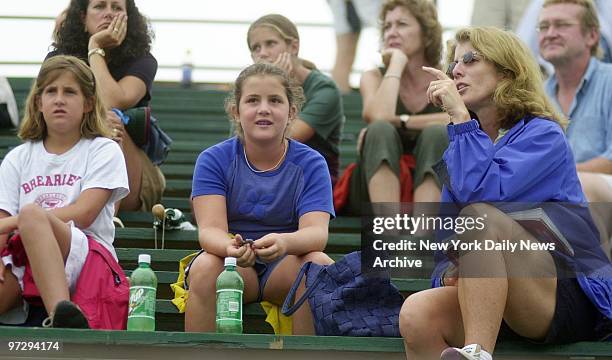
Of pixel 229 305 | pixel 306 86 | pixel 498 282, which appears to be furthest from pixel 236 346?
pixel 306 86

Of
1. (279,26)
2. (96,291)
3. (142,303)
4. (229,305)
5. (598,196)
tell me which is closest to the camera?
(229,305)

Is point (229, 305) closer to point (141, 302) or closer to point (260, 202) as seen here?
point (141, 302)

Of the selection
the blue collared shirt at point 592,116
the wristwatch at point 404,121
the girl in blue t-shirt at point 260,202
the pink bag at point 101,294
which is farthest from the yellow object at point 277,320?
the blue collared shirt at point 592,116

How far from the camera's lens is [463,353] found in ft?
14.7

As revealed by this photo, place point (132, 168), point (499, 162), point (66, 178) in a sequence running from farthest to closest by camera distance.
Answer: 1. point (132, 168)
2. point (66, 178)
3. point (499, 162)

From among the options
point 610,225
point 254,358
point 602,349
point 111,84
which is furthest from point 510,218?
point 111,84

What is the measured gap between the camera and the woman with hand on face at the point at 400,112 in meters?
6.64

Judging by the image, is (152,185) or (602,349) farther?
(152,185)

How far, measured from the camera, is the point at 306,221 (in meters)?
5.41

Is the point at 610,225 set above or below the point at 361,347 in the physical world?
above

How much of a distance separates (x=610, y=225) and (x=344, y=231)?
4.53 feet

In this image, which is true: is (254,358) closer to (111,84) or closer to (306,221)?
(306,221)

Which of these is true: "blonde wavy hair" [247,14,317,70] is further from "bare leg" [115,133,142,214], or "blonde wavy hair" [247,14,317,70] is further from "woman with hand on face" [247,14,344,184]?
"bare leg" [115,133,142,214]

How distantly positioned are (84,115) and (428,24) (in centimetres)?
211
